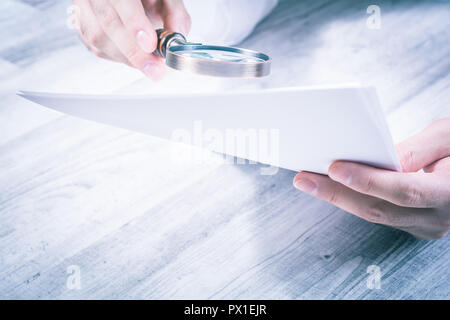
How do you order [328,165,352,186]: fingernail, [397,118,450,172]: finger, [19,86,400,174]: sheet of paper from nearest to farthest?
[19,86,400,174]: sheet of paper → [328,165,352,186]: fingernail → [397,118,450,172]: finger

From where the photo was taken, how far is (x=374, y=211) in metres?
0.58

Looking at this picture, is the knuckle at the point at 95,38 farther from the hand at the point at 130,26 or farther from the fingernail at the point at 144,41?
the fingernail at the point at 144,41

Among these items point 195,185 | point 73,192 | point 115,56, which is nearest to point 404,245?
point 195,185

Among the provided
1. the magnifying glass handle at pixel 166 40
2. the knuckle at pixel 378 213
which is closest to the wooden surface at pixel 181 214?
the knuckle at pixel 378 213

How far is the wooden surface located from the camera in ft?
1.88

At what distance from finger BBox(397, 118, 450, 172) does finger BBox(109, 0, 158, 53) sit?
439 millimetres

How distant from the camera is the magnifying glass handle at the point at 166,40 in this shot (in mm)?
674

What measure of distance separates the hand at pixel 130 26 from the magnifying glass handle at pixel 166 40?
10 millimetres

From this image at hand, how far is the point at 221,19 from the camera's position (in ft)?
3.64

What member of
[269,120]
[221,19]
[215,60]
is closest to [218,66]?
[215,60]

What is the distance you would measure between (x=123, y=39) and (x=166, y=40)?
11 cm

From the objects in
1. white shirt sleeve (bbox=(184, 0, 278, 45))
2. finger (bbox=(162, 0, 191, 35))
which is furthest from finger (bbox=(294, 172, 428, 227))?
white shirt sleeve (bbox=(184, 0, 278, 45))

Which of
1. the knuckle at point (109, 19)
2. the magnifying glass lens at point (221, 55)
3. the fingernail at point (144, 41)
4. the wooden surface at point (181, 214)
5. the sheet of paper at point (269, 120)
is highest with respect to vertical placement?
the knuckle at point (109, 19)

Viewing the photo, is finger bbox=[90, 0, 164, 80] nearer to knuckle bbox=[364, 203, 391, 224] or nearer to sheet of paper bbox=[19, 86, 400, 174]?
sheet of paper bbox=[19, 86, 400, 174]
